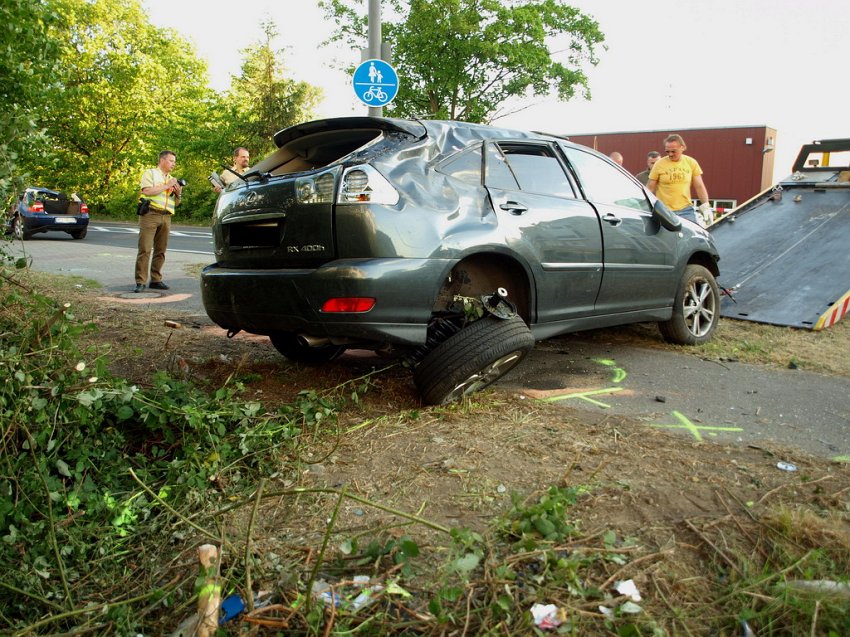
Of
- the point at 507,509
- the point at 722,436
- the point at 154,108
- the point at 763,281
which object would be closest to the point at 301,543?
the point at 507,509

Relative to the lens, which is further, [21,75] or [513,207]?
[21,75]

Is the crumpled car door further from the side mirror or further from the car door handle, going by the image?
the side mirror

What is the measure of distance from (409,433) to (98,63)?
41174 millimetres

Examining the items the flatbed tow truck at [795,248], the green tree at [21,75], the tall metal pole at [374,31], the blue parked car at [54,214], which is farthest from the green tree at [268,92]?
the green tree at [21,75]

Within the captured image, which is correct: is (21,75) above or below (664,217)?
above

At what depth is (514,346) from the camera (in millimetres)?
3904

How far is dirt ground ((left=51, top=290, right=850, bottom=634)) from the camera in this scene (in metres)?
2.56

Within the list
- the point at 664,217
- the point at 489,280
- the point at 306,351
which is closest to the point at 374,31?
the point at 664,217

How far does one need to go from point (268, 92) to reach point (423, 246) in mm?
32322

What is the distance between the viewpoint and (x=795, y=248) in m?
8.47

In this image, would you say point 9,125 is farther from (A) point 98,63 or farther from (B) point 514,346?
(A) point 98,63

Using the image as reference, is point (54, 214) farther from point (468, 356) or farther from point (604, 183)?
point (468, 356)

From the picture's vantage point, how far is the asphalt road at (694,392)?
12.6 feet

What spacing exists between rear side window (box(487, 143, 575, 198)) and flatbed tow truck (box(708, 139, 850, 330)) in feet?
10.9
